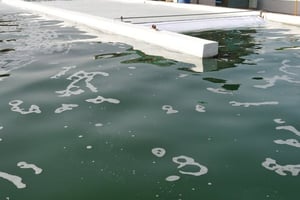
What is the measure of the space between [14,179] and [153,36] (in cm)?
682

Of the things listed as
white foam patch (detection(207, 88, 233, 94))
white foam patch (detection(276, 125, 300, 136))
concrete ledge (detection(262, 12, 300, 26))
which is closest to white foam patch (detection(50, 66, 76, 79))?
white foam patch (detection(207, 88, 233, 94))

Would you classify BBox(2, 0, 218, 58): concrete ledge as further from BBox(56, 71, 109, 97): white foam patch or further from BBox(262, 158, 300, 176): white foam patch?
BBox(262, 158, 300, 176): white foam patch

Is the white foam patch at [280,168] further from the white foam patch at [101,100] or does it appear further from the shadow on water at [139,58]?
the shadow on water at [139,58]

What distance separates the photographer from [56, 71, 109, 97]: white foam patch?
236 inches

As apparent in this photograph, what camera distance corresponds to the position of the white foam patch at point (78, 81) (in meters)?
6.00

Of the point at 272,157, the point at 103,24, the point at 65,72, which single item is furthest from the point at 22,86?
the point at 103,24

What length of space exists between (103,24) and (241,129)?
8593 millimetres

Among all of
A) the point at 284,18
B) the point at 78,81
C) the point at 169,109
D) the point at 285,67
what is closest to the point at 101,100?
the point at 169,109

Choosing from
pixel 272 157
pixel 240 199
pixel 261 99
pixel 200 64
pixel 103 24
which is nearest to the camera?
pixel 240 199

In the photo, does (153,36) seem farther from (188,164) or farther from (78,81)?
Result: (188,164)

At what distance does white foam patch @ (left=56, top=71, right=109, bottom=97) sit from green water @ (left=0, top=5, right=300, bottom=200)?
2 cm

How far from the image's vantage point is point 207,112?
5.12 meters

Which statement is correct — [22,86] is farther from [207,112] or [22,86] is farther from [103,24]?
[103,24]

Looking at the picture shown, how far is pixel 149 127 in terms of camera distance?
15.3 ft
